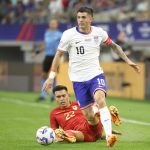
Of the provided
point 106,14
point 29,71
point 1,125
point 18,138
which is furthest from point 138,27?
point 18,138

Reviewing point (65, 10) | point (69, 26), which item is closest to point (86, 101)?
point (69, 26)

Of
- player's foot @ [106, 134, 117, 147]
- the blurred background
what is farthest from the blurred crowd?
player's foot @ [106, 134, 117, 147]

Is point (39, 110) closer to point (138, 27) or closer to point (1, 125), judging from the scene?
point (1, 125)

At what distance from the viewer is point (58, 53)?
→ 1166cm

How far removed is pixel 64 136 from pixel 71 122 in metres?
0.63

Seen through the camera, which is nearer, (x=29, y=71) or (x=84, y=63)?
(x=84, y=63)

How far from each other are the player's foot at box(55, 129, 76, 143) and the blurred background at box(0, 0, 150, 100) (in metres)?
13.8

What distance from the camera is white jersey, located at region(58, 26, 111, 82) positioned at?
38.3 feet

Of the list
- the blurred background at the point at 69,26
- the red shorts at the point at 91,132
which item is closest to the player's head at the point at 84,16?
the red shorts at the point at 91,132

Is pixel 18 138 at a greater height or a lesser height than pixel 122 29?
lesser

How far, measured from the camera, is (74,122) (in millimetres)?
12133

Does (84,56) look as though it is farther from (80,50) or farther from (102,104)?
(102,104)

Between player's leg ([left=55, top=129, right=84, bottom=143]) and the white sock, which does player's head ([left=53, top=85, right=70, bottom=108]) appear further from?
the white sock

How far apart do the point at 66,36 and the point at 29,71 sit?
62.1 feet
